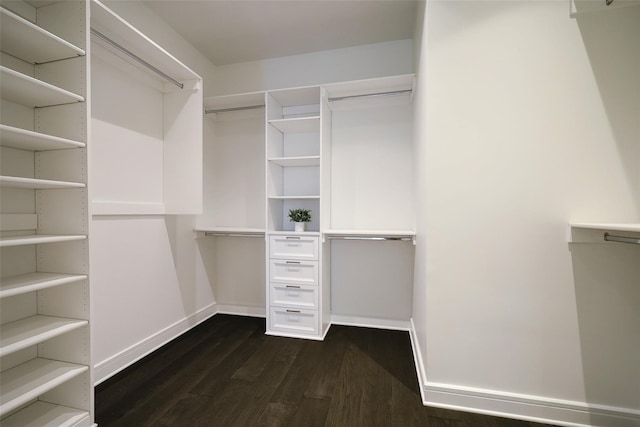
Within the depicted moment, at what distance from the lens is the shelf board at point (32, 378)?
1251 millimetres

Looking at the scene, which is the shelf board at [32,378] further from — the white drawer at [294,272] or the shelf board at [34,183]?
the white drawer at [294,272]

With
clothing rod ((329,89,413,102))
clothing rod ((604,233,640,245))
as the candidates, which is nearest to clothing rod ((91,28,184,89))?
clothing rod ((329,89,413,102))

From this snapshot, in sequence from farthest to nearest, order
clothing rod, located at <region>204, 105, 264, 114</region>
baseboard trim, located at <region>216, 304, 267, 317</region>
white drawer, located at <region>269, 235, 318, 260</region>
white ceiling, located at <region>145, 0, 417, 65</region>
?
baseboard trim, located at <region>216, 304, 267, 317</region>, clothing rod, located at <region>204, 105, 264, 114</region>, white drawer, located at <region>269, 235, 318, 260</region>, white ceiling, located at <region>145, 0, 417, 65</region>

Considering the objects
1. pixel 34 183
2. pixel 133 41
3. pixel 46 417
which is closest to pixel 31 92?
pixel 34 183

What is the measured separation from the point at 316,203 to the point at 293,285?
0.87 metres

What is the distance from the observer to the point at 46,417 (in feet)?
4.85

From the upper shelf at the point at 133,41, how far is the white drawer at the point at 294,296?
6.54 ft

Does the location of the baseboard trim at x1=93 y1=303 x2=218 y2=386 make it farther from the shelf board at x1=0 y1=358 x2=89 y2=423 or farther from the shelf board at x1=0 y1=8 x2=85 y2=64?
the shelf board at x1=0 y1=8 x2=85 y2=64

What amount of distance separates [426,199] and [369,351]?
141 cm

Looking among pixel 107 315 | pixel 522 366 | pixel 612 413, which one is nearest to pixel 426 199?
pixel 522 366

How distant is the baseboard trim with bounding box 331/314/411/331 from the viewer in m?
2.87

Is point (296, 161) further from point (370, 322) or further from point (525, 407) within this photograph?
point (525, 407)

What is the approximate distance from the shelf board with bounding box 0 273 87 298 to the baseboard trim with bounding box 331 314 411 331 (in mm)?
2210

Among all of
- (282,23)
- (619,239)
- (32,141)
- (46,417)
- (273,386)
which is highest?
(282,23)
